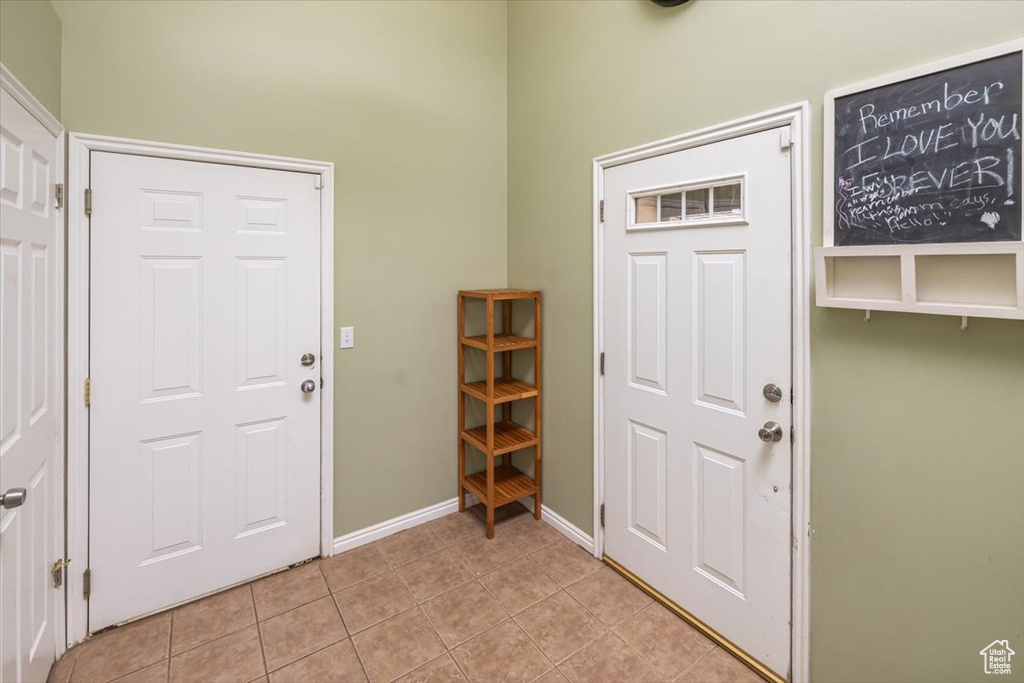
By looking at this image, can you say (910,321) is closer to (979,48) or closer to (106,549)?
(979,48)

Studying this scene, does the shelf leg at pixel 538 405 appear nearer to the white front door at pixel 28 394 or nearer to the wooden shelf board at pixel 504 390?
the wooden shelf board at pixel 504 390

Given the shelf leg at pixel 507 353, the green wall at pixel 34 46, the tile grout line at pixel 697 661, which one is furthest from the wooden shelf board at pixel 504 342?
the green wall at pixel 34 46

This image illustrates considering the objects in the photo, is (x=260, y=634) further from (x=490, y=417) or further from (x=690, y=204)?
(x=690, y=204)

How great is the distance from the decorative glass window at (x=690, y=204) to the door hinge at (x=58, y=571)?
271cm

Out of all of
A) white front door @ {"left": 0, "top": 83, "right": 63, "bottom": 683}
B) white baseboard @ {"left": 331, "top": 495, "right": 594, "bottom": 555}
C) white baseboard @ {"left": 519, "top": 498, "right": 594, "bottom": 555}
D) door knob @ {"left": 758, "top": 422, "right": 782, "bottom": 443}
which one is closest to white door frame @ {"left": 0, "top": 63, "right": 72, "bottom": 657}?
white front door @ {"left": 0, "top": 83, "right": 63, "bottom": 683}

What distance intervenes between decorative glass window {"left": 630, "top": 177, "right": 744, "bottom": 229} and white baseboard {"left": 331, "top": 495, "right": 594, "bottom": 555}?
167 centimetres

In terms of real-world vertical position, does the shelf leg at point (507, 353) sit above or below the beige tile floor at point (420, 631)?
above

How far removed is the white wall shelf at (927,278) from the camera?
1.16 meters

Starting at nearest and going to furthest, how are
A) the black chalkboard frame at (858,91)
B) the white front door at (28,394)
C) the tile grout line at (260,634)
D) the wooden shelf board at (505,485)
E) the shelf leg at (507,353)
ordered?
the black chalkboard frame at (858,91) < the white front door at (28,394) < the tile grout line at (260,634) < the wooden shelf board at (505,485) < the shelf leg at (507,353)

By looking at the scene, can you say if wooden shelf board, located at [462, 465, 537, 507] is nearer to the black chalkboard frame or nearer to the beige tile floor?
the beige tile floor

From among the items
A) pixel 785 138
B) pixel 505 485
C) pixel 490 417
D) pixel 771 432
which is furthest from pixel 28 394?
pixel 785 138

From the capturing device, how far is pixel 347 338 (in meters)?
2.46

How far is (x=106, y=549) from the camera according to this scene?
1.93 m

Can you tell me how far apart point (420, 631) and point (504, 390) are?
1.27m
